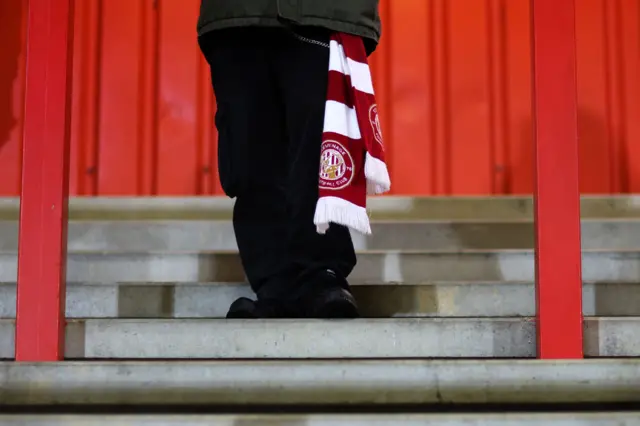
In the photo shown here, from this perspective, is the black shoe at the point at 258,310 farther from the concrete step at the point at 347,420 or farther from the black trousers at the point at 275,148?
the concrete step at the point at 347,420

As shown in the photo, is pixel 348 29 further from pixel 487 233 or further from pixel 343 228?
pixel 487 233

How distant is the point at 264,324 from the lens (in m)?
1.09

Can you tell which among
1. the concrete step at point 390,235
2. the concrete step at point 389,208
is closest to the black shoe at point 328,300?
the concrete step at point 390,235

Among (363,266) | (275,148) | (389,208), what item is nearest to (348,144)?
(275,148)

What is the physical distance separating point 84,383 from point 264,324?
0.85 ft

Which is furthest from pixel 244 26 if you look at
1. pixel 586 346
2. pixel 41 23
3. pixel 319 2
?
pixel 586 346

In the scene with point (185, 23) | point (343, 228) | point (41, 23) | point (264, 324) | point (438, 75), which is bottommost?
point (264, 324)

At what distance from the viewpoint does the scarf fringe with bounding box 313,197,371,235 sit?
45.3 inches

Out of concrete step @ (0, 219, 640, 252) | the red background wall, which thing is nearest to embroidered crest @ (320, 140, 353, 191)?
concrete step @ (0, 219, 640, 252)

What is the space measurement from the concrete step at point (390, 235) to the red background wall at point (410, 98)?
0.58 meters

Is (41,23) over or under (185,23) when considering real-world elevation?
under

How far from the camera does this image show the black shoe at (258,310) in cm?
124

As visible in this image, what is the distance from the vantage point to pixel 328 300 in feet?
→ 3.82

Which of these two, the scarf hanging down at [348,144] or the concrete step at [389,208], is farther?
the concrete step at [389,208]
